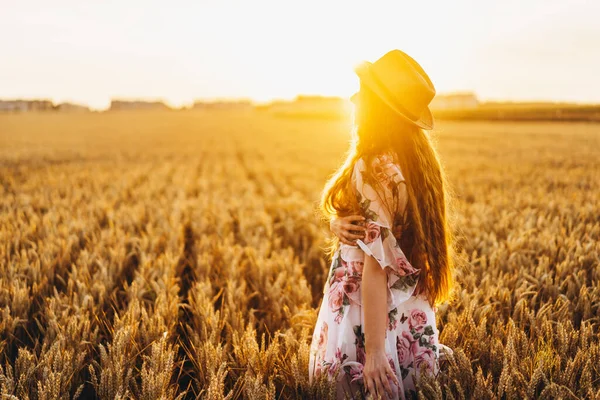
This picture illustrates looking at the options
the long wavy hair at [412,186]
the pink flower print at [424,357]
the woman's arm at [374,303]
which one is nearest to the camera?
the woman's arm at [374,303]

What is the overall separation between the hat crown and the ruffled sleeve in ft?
0.75

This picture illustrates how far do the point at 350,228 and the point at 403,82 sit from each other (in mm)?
618

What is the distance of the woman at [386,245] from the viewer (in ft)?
5.67

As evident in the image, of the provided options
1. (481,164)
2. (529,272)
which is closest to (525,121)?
(481,164)

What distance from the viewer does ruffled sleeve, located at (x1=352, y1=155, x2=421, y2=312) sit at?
5.70 feet

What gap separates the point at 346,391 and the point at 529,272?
2.17 meters

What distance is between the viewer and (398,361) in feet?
6.34

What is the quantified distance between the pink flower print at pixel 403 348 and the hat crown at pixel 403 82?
3.15 ft

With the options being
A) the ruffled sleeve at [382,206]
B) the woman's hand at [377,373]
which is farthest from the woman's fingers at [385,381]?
the ruffled sleeve at [382,206]

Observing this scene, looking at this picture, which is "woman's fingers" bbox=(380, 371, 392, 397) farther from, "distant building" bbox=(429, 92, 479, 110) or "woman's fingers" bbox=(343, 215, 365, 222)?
"distant building" bbox=(429, 92, 479, 110)

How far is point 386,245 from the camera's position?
1.76 m

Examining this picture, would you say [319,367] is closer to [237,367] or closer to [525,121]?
[237,367]

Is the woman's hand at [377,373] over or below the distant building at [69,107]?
below

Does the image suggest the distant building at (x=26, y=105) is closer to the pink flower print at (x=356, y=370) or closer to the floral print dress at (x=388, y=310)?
the floral print dress at (x=388, y=310)
